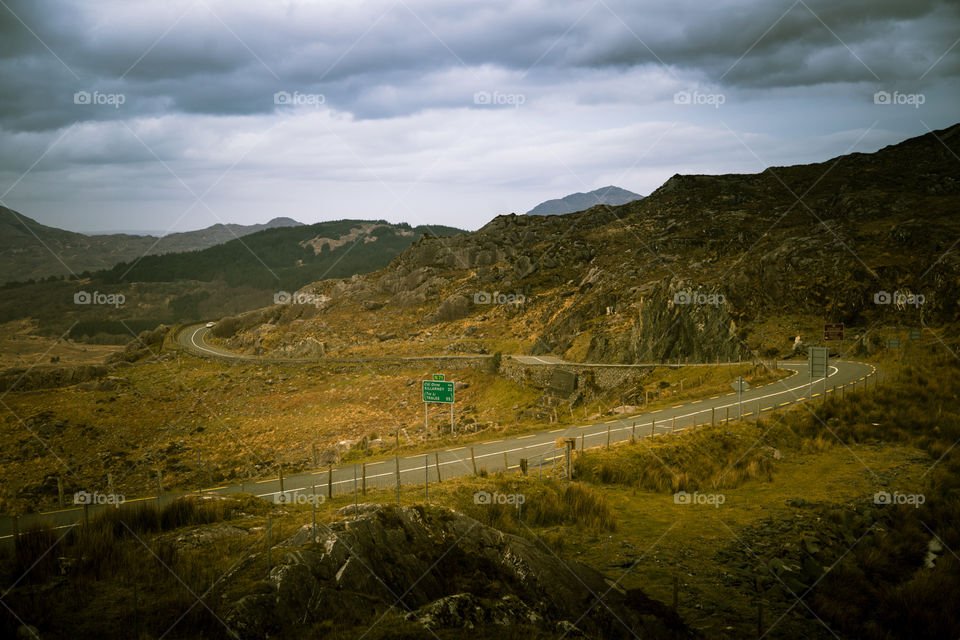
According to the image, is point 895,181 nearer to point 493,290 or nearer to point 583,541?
point 493,290

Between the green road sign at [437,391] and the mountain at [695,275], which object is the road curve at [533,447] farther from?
the mountain at [695,275]

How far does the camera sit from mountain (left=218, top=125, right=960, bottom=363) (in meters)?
48.2

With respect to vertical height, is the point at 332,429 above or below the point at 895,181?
below

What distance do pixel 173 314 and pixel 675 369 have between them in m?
194

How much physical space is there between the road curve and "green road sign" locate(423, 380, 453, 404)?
11.3 feet

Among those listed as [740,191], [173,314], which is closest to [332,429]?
[740,191]

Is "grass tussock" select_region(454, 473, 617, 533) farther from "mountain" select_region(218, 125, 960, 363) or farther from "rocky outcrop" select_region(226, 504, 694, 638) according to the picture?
"mountain" select_region(218, 125, 960, 363)

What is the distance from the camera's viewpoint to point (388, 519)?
11.1 metres

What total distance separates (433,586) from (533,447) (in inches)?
666

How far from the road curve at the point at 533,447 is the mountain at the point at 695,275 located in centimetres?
1084

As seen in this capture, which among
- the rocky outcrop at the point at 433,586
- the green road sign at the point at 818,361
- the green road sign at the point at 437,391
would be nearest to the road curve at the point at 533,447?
the green road sign at the point at 818,361

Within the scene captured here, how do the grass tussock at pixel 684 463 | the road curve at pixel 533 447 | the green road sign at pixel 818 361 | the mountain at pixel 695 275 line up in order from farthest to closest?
the mountain at pixel 695 275, the green road sign at pixel 818 361, the grass tussock at pixel 684 463, the road curve at pixel 533 447

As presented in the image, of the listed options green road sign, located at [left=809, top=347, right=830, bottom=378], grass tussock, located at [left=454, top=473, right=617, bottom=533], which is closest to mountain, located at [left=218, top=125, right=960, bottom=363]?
green road sign, located at [left=809, top=347, right=830, bottom=378]

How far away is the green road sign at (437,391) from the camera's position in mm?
30797
